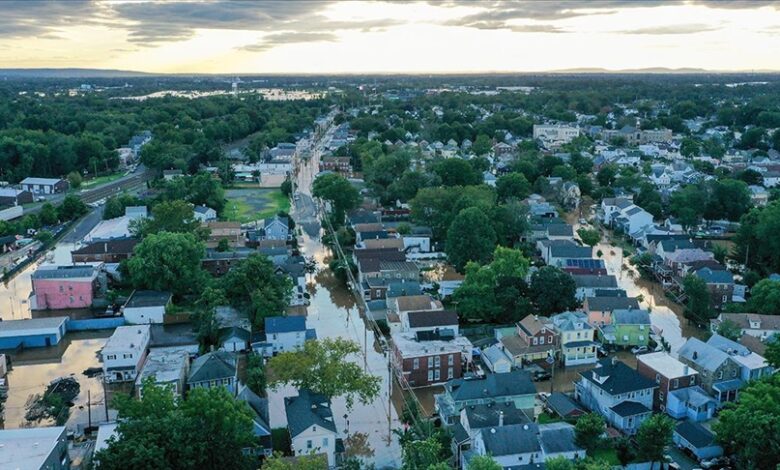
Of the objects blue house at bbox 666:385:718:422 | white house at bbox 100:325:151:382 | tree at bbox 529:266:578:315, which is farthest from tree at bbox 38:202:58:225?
blue house at bbox 666:385:718:422

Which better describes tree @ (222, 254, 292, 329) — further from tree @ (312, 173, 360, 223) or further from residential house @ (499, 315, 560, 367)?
tree @ (312, 173, 360, 223)

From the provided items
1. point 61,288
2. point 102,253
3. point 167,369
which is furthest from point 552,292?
point 102,253

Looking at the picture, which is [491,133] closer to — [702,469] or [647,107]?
[647,107]

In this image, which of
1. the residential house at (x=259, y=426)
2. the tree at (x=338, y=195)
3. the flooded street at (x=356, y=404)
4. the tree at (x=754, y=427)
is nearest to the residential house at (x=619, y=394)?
the tree at (x=754, y=427)

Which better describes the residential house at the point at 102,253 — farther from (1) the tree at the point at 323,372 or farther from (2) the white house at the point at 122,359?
(1) the tree at the point at 323,372

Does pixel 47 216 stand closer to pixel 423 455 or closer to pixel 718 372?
pixel 423 455

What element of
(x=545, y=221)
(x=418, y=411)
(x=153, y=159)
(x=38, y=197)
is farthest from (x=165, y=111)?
(x=418, y=411)
